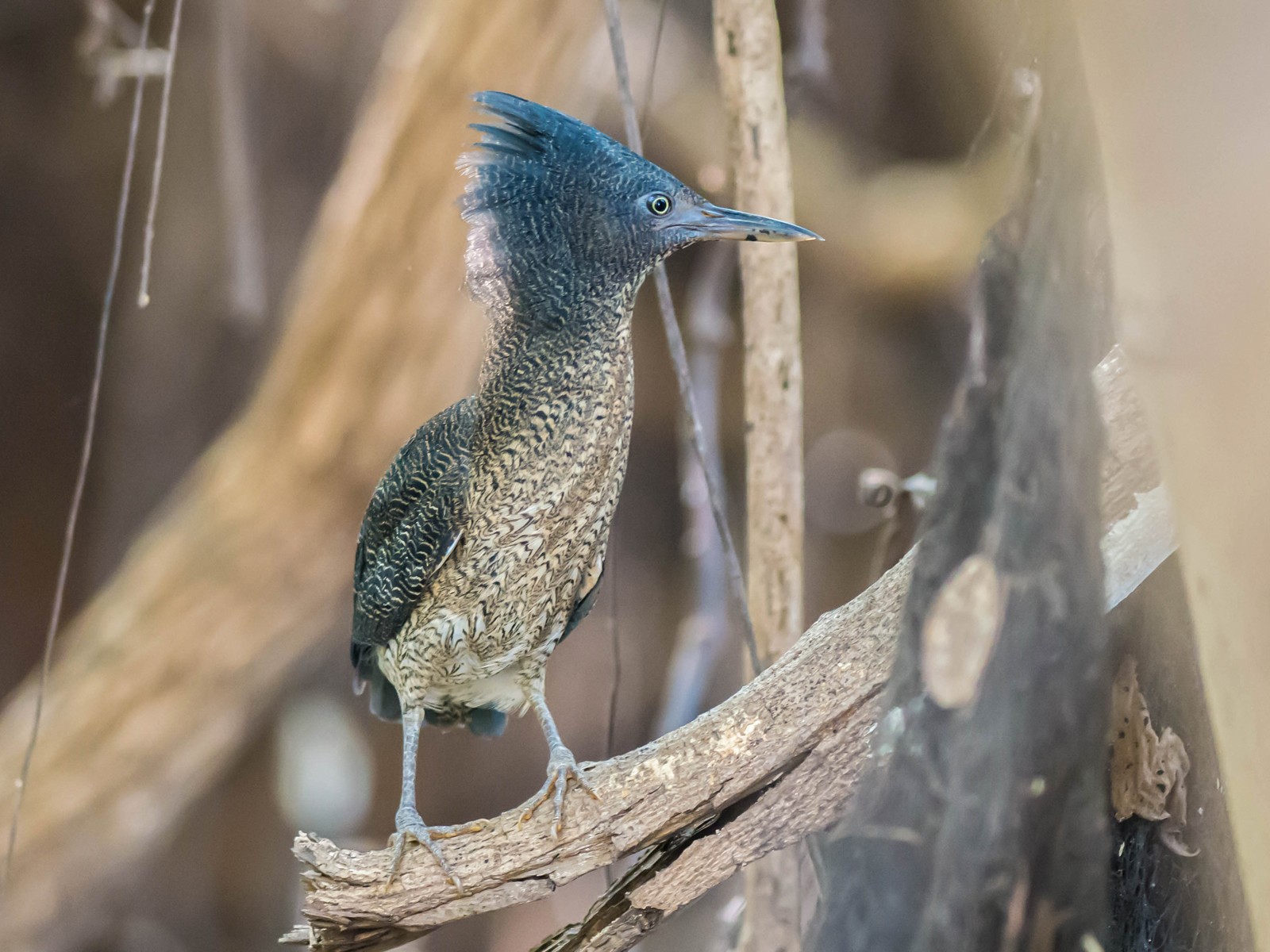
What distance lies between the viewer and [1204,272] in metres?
0.71

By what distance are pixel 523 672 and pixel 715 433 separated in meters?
1.17

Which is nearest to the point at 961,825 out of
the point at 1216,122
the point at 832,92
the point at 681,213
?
the point at 1216,122

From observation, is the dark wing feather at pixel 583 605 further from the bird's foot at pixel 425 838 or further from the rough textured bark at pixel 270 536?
the rough textured bark at pixel 270 536

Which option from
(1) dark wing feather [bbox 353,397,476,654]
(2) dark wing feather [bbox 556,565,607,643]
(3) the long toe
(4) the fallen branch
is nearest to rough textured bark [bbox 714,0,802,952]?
(2) dark wing feather [bbox 556,565,607,643]

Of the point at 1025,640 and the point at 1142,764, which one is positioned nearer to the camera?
the point at 1025,640

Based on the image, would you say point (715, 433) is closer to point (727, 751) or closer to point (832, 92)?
point (832, 92)

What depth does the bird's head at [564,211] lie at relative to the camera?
144 centimetres

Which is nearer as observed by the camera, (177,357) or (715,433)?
(715,433)

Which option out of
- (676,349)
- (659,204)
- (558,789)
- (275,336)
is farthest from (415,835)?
(275,336)

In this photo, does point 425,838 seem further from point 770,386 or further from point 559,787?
point 770,386

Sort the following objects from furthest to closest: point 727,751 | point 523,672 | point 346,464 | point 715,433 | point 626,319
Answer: point 715,433 → point 346,464 → point 523,672 → point 626,319 → point 727,751

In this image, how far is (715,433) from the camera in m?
2.79

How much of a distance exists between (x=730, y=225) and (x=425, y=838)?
903mm

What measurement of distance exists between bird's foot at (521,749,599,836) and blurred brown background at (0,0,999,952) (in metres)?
1.45
